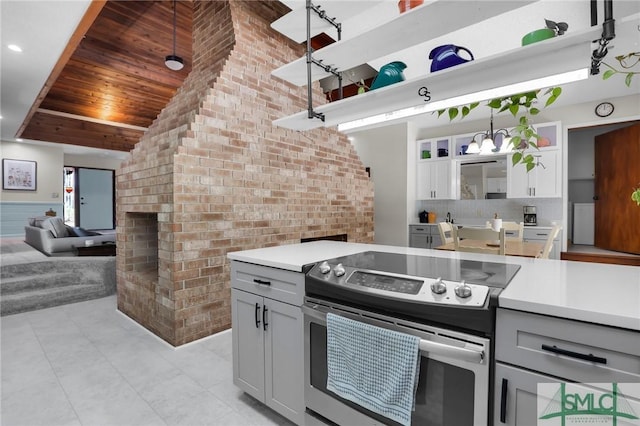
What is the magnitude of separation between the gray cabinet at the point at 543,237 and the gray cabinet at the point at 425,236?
51.6 inches

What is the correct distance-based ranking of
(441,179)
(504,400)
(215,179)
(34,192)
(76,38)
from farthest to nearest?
(34,192) < (441,179) < (76,38) < (215,179) < (504,400)

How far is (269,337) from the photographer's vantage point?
5.33 feet

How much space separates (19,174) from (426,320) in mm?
9953

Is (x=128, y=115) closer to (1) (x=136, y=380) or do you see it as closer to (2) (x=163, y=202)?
(2) (x=163, y=202)

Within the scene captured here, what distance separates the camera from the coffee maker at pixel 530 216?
5023 mm

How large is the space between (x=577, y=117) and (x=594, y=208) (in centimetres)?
183

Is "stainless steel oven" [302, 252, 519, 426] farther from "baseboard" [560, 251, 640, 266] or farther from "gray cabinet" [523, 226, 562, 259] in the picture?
"baseboard" [560, 251, 640, 266]

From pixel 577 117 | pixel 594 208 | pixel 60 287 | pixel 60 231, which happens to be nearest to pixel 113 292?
pixel 60 287

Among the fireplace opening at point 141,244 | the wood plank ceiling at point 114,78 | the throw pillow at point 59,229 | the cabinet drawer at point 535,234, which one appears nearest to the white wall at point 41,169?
the wood plank ceiling at point 114,78

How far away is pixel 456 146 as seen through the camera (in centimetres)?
564

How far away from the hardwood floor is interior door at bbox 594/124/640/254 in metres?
0.13

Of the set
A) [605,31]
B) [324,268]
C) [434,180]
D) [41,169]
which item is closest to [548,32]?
[605,31]

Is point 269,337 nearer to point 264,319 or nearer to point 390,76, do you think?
point 264,319

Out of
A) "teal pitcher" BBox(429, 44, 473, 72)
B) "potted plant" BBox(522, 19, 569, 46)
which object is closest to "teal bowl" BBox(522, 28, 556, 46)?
"potted plant" BBox(522, 19, 569, 46)
